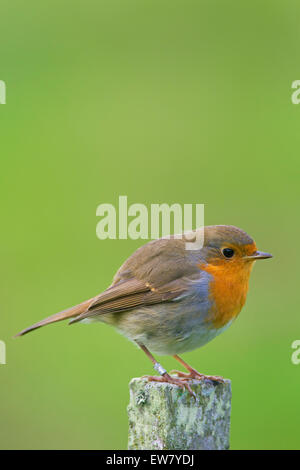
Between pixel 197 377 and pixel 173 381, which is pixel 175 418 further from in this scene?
pixel 197 377

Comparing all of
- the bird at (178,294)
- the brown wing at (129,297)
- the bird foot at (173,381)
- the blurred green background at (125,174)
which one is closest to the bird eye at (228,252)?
the bird at (178,294)

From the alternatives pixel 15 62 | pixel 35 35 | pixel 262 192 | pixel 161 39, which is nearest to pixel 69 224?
pixel 262 192

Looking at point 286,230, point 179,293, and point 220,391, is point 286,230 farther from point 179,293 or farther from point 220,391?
point 220,391

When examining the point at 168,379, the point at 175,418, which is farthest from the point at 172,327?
the point at 175,418

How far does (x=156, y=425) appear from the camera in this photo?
343 centimetres

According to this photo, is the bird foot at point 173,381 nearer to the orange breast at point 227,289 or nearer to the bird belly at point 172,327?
the bird belly at point 172,327

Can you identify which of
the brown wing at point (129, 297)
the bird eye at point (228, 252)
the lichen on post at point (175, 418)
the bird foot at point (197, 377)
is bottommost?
the lichen on post at point (175, 418)

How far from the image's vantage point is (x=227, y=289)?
4.30 metres

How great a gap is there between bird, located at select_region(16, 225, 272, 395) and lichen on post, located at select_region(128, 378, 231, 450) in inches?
24.2

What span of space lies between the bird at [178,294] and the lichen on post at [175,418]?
2.01 ft

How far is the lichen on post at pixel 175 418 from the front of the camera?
3410 millimetres

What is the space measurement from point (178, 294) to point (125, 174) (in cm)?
574

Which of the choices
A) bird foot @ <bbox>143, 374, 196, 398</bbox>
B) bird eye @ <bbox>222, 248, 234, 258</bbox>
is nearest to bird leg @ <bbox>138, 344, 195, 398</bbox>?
bird foot @ <bbox>143, 374, 196, 398</bbox>

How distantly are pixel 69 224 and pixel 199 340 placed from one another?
4833 millimetres
